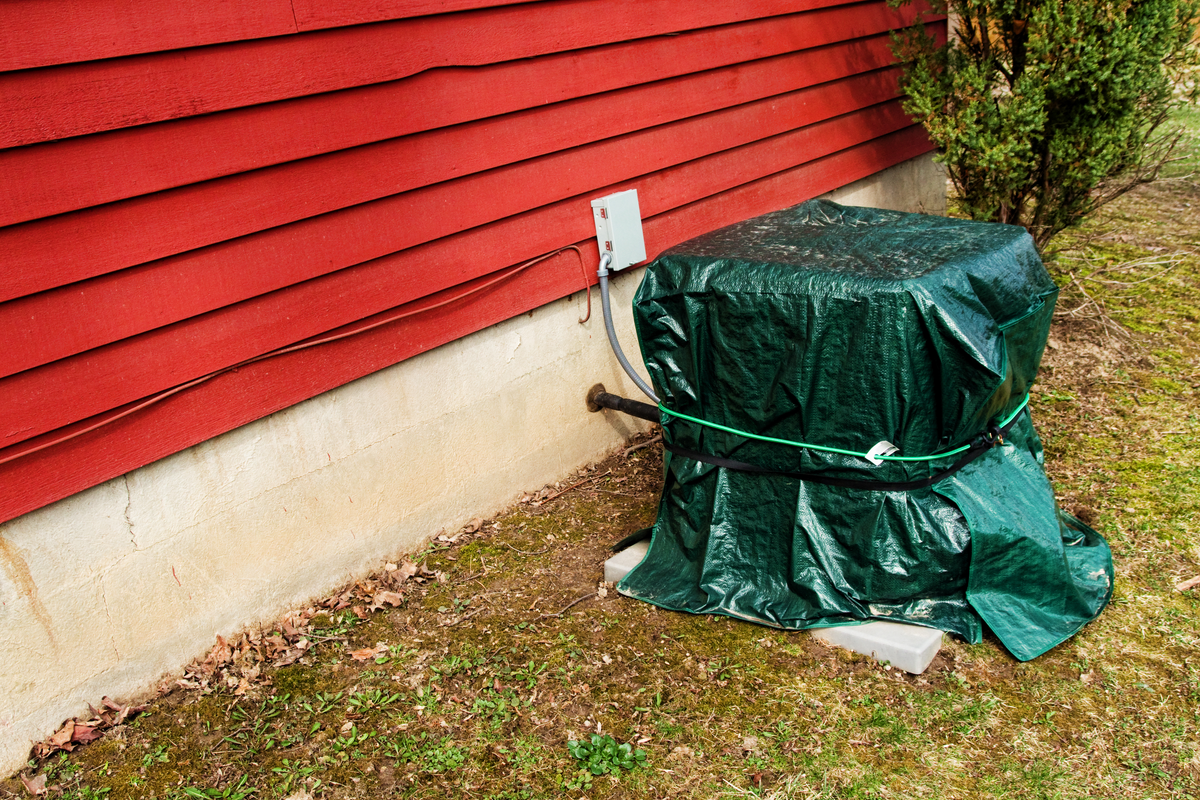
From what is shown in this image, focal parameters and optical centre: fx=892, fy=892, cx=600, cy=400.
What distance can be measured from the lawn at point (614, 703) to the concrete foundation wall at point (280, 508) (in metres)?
0.13

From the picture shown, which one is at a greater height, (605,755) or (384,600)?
(384,600)

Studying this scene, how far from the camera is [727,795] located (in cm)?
238

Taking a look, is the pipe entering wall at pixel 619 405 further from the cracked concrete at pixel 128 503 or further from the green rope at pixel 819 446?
the cracked concrete at pixel 128 503

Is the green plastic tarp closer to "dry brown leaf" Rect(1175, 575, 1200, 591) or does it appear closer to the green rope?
the green rope

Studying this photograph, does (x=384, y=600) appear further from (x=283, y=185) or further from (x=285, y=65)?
(x=285, y=65)

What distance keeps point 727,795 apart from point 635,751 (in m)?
0.29

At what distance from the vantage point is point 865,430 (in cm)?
271

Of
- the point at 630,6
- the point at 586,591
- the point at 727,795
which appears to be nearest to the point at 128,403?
the point at 586,591

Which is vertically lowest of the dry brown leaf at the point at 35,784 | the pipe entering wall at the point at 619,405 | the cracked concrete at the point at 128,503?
the dry brown leaf at the point at 35,784

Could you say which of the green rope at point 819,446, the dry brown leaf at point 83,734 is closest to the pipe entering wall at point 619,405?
the green rope at point 819,446

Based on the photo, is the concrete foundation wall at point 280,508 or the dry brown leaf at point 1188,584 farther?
the dry brown leaf at point 1188,584

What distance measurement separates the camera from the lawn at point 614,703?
96.3 inches

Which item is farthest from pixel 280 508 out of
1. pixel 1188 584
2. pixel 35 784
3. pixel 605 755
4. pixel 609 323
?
pixel 1188 584

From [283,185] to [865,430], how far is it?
1987mm
